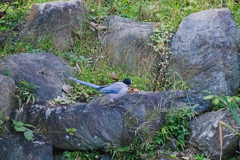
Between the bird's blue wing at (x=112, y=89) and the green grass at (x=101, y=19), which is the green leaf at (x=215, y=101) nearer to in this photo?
the green grass at (x=101, y=19)

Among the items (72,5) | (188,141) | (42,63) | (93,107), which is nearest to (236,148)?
(188,141)

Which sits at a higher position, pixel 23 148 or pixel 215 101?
pixel 215 101

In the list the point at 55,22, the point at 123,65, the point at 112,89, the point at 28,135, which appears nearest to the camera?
the point at 28,135

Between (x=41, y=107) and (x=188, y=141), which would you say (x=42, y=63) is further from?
(x=188, y=141)

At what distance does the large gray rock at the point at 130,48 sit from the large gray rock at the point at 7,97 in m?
2.07

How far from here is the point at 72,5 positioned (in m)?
6.49

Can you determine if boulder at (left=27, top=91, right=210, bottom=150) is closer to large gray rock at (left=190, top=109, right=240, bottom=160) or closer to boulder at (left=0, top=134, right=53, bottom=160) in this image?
boulder at (left=0, top=134, right=53, bottom=160)

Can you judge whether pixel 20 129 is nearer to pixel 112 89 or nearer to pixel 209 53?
pixel 112 89

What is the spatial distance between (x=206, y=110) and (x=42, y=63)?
273 centimetres

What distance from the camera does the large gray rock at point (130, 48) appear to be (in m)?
6.18

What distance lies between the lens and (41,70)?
5.36 metres

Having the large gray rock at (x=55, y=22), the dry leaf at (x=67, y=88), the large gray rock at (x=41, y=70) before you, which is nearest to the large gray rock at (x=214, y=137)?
the dry leaf at (x=67, y=88)

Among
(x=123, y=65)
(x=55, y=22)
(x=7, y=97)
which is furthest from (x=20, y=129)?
(x=55, y=22)

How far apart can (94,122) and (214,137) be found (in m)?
1.67
